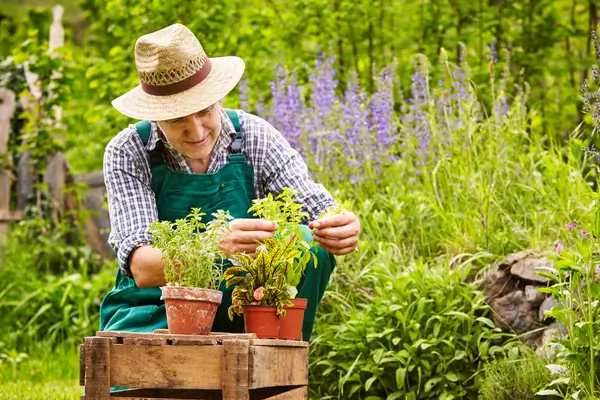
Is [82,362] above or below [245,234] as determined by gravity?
below

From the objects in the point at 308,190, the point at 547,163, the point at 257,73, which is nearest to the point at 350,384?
the point at 308,190

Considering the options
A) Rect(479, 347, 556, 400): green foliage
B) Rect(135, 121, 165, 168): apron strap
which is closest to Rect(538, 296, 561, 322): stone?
Rect(479, 347, 556, 400): green foliage

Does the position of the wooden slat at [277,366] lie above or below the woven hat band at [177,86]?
below

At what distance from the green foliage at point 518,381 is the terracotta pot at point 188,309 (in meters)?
1.24

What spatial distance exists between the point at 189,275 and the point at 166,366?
25cm

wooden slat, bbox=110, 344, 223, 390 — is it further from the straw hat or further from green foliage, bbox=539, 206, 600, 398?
green foliage, bbox=539, 206, 600, 398

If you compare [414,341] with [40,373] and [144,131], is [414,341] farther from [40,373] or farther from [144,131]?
[40,373]

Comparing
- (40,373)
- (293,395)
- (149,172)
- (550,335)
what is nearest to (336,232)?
(293,395)

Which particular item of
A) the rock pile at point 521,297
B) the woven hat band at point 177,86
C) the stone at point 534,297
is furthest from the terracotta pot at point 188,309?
the stone at point 534,297

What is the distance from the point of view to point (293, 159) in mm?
2904

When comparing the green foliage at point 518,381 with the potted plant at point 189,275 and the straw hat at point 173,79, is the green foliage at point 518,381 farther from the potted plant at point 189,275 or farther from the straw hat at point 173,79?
the straw hat at point 173,79

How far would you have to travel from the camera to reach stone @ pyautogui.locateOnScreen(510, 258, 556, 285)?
340 cm

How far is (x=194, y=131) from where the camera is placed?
8.46ft

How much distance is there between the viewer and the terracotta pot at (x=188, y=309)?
213 cm
